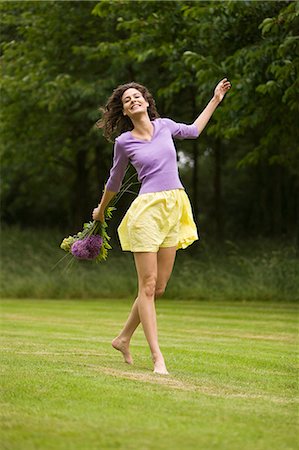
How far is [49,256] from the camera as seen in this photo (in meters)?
25.9

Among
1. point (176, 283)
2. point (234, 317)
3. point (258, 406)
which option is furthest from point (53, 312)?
point (258, 406)

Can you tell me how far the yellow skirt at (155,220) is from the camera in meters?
7.61

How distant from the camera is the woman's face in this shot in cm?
785

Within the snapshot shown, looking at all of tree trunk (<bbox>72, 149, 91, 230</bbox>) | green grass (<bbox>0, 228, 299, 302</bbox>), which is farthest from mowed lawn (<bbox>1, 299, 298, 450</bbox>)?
tree trunk (<bbox>72, 149, 91, 230</bbox>)

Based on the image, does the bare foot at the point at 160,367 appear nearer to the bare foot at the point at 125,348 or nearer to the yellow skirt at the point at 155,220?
the bare foot at the point at 125,348

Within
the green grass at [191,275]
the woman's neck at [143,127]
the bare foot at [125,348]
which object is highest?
the woman's neck at [143,127]

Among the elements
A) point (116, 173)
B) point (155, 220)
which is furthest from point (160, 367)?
point (116, 173)

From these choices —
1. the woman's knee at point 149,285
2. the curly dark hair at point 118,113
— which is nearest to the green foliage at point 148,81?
the curly dark hair at point 118,113

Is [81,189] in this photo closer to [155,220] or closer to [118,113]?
[118,113]

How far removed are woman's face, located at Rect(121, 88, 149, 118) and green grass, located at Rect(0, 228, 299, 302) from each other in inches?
396

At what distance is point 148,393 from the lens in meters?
6.50

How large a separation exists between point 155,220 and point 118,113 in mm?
988

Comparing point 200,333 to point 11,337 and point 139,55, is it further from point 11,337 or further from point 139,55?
point 139,55

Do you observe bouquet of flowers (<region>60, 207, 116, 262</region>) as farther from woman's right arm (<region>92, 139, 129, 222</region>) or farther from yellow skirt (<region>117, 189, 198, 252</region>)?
yellow skirt (<region>117, 189, 198, 252</region>)
